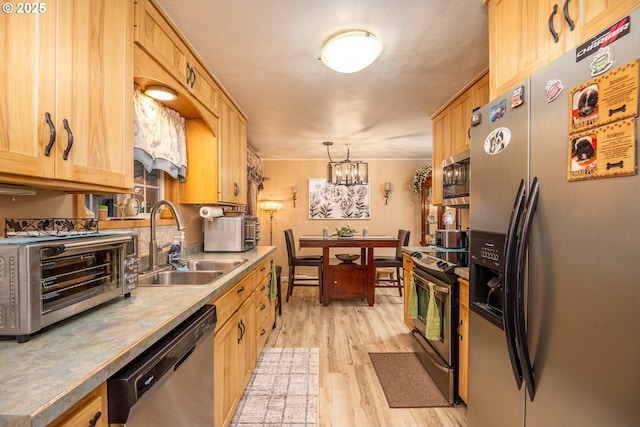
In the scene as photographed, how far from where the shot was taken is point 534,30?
129 cm

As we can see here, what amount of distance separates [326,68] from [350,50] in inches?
16.6

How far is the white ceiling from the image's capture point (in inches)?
64.2

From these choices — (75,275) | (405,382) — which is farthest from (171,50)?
(405,382)

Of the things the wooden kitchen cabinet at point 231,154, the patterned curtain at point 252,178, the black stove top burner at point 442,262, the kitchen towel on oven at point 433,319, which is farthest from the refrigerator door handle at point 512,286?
the patterned curtain at point 252,178

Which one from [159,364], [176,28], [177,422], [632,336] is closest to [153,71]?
[176,28]

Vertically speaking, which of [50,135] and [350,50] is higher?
[350,50]

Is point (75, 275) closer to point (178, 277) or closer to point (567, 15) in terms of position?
point (178, 277)

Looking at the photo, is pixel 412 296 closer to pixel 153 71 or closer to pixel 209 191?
pixel 209 191

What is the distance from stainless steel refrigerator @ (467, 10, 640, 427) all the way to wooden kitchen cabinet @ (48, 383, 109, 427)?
4.22ft

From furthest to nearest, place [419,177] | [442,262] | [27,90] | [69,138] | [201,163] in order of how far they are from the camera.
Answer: [419,177]
[201,163]
[442,262]
[69,138]
[27,90]

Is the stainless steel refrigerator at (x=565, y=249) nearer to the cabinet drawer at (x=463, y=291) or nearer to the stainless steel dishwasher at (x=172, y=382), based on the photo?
the cabinet drawer at (x=463, y=291)

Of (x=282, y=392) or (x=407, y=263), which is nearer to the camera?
(x=282, y=392)

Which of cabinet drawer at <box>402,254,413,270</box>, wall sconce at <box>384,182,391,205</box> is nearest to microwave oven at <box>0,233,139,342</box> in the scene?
cabinet drawer at <box>402,254,413,270</box>

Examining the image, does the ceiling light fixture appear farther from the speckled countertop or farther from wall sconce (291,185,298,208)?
wall sconce (291,185,298,208)
